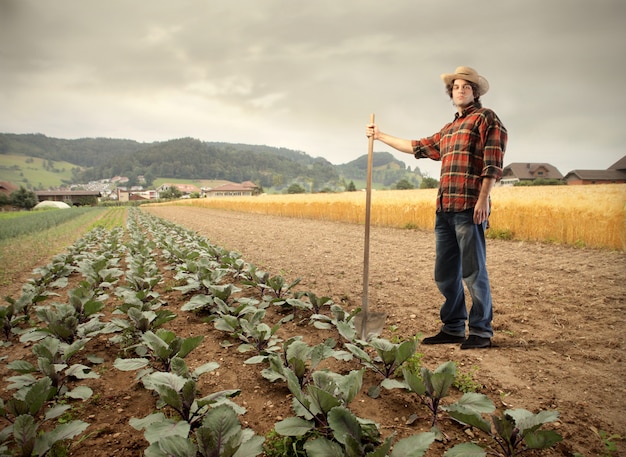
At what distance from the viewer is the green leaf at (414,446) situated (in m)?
1.24

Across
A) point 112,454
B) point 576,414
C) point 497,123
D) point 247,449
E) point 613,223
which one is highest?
point 497,123

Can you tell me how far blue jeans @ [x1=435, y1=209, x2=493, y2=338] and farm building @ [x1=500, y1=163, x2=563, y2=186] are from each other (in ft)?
120

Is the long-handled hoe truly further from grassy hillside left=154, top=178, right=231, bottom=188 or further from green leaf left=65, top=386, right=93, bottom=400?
grassy hillside left=154, top=178, right=231, bottom=188

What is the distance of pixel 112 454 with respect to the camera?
163 centimetres

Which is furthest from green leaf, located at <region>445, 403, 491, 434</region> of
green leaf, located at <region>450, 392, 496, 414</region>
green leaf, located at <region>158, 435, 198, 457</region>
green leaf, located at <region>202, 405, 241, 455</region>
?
green leaf, located at <region>158, 435, 198, 457</region>

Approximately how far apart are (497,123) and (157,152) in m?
153

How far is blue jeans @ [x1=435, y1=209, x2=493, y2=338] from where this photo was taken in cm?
260

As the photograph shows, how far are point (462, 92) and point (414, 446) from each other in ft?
8.06

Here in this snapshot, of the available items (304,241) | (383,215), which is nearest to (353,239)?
(304,241)

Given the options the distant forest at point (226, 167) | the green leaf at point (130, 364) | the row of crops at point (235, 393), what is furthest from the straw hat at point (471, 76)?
the distant forest at point (226, 167)

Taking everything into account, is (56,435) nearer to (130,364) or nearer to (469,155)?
(130,364)

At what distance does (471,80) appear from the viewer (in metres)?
2.55

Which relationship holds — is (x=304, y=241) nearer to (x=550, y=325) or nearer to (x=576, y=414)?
(x=550, y=325)

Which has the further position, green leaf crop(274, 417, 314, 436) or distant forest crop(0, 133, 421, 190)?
distant forest crop(0, 133, 421, 190)
